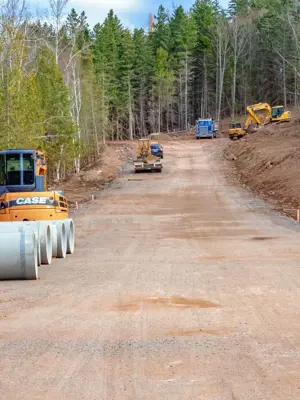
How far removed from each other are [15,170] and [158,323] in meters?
12.9

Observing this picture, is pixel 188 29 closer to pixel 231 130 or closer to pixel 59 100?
pixel 231 130

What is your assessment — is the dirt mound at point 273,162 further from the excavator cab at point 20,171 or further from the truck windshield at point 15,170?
the truck windshield at point 15,170

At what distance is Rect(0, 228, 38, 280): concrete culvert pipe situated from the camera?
10.9m

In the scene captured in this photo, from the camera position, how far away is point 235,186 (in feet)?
128

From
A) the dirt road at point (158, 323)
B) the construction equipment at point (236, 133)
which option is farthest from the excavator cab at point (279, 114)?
the dirt road at point (158, 323)

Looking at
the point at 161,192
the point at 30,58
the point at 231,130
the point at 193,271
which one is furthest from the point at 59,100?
the point at 193,271

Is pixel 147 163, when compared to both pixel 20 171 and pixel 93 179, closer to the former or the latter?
pixel 93 179

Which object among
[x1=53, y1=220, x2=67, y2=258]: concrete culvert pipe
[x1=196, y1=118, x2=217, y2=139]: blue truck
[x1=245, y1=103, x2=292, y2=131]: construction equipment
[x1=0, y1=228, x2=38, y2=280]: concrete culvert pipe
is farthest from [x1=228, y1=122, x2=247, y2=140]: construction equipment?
[x1=0, y1=228, x2=38, y2=280]: concrete culvert pipe

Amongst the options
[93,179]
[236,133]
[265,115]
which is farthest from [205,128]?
[93,179]

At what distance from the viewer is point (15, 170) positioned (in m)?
19.6

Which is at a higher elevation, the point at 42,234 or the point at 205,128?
the point at 205,128

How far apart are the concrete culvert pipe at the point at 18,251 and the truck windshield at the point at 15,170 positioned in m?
8.88

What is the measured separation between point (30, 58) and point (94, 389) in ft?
122

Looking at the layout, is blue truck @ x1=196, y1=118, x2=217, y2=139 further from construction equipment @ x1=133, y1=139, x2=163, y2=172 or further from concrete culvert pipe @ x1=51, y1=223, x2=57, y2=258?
concrete culvert pipe @ x1=51, y1=223, x2=57, y2=258
